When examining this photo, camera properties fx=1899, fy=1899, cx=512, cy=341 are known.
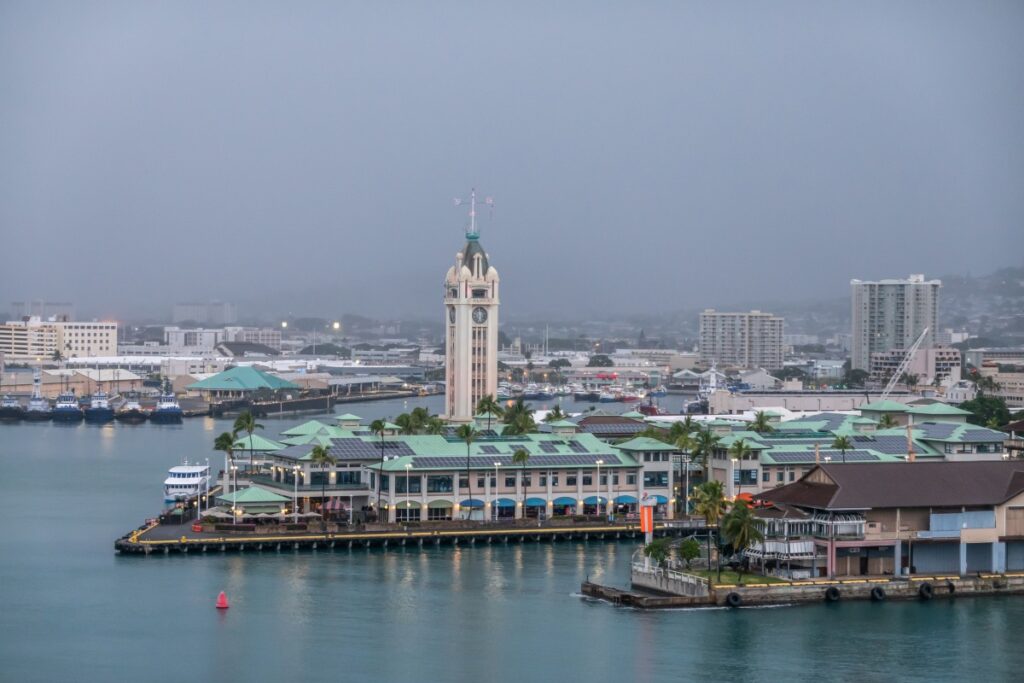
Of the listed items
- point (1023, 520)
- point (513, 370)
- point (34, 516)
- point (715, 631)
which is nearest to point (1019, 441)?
point (1023, 520)

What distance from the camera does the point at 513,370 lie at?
145500mm

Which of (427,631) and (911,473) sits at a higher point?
(911,473)

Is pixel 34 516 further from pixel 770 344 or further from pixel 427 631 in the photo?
pixel 770 344

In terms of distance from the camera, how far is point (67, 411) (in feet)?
285

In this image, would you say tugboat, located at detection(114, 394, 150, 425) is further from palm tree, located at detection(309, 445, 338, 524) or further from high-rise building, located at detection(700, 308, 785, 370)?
high-rise building, located at detection(700, 308, 785, 370)

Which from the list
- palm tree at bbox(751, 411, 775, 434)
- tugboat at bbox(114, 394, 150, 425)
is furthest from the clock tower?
tugboat at bbox(114, 394, 150, 425)

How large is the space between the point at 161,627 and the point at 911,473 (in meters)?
13.2

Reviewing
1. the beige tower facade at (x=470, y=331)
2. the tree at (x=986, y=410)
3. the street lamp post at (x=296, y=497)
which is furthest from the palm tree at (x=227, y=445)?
the tree at (x=986, y=410)

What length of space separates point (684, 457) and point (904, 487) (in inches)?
446

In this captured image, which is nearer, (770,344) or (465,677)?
(465,677)

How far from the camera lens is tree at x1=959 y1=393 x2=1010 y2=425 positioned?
68438mm

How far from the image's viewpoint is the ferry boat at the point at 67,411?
8625cm

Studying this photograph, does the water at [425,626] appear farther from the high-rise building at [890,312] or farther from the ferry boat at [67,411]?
the high-rise building at [890,312]

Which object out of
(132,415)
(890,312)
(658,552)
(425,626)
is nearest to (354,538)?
(658,552)
